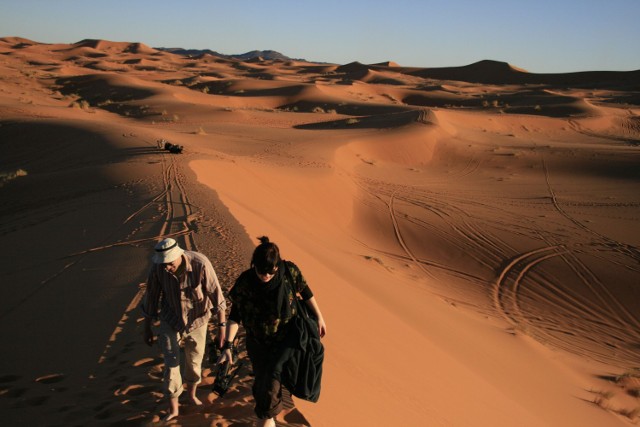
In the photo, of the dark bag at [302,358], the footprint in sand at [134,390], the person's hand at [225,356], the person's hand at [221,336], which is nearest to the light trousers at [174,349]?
the person's hand at [221,336]

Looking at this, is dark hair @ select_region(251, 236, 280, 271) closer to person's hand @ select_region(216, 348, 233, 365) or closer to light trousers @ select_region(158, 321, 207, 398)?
person's hand @ select_region(216, 348, 233, 365)

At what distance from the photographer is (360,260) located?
10219 millimetres

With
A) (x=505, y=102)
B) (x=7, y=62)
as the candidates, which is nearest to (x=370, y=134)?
(x=505, y=102)

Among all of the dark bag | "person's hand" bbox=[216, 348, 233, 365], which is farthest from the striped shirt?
the dark bag

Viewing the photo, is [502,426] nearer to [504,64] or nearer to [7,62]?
[7,62]

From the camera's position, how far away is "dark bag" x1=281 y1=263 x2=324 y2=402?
2916 mm

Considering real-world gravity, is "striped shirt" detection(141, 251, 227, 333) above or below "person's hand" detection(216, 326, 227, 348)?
above

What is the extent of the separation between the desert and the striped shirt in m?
0.73

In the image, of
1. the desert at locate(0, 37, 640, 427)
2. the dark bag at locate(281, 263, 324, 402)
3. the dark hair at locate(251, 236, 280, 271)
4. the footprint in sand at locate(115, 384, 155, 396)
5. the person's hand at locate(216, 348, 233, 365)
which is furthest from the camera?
the desert at locate(0, 37, 640, 427)

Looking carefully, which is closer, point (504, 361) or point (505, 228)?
point (504, 361)

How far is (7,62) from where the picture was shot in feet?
194

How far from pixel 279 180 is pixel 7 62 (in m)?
59.6

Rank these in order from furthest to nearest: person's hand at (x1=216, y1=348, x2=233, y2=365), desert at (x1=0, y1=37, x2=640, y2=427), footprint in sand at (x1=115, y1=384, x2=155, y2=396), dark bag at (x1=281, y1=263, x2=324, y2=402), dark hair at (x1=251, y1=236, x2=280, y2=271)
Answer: desert at (x1=0, y1=37, x2=640, y2=427), footprint in sand at (x1=115, y1=384, x2=155, y2=396), person's hand at (x1=216, y1=348, x2=233, y2=365), dark bag at (x1=281, y1=263, x2=324, y2=402), dark hair at (x1=251, y1=236, x2=280, y2=271)

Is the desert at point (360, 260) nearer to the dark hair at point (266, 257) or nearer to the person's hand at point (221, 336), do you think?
the person's hand at point (221, 336)
